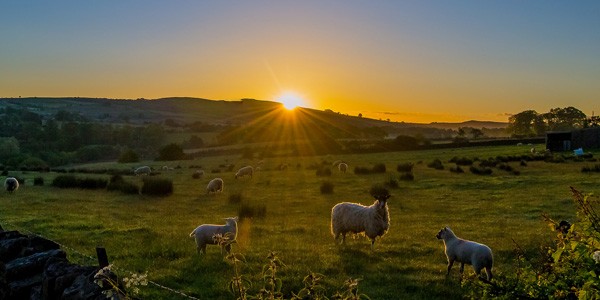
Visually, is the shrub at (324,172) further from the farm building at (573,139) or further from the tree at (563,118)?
the tree at (563,118)

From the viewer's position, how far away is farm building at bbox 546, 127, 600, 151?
69.1m

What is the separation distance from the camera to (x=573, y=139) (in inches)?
2741

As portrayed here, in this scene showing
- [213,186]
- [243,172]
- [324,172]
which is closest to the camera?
[213,186]

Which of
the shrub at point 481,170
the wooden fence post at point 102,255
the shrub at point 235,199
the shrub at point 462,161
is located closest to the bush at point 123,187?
the shrub at point 235,199

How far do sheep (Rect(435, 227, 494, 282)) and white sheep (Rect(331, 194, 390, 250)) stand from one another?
297 centimetres

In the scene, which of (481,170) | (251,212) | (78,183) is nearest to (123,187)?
(78,183)

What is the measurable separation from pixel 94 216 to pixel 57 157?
90.6 meters

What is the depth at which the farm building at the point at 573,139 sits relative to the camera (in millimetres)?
69062

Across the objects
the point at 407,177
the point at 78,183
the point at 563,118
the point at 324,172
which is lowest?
the point at 78,183

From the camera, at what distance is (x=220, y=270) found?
11.9m

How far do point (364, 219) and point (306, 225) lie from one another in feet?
14.7

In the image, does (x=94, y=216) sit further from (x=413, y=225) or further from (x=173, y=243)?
(x=413, y=225)

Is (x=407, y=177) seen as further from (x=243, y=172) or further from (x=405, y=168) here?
(x=243, y=172)

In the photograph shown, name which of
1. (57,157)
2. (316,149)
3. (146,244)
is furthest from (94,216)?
(57,157)
